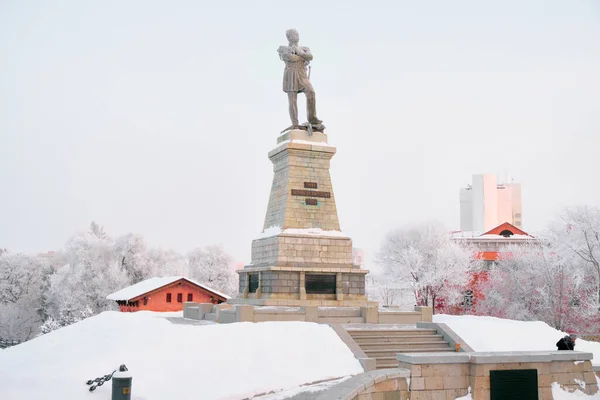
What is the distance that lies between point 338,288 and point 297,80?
1027 centimetres

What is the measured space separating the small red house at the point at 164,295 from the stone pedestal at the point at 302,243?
15.8 metres

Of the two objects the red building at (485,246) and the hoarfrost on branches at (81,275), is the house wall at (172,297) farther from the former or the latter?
the red building at (485,246)

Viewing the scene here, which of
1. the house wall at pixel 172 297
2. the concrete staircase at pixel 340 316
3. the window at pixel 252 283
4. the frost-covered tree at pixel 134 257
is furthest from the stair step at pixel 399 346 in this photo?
the frost-covered tree at pixel 134 257

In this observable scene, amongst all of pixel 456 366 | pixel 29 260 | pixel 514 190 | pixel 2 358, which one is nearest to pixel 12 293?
pixel 29 260

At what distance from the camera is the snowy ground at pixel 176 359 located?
43.1 ft

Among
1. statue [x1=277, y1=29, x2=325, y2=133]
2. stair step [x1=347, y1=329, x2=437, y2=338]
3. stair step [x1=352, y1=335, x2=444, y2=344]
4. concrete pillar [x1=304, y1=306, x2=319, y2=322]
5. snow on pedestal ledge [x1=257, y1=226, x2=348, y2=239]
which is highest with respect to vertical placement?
statue [x1=277, y1=29, x2=325, y2=133]

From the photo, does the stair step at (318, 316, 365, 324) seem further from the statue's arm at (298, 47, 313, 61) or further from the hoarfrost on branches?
the hoarfrost on branches

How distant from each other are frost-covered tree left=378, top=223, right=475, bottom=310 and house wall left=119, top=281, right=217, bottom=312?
1716 centimetres

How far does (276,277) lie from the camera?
83.0 ft

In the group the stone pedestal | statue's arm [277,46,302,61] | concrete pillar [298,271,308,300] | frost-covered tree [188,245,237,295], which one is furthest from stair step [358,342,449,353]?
frost-covered tree [188,245,237,295]

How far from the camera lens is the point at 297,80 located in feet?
95.1

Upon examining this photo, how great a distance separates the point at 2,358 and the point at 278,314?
903 centimetres

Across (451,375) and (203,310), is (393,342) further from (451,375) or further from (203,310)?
(203,310)

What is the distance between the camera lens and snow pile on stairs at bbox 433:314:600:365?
2045 centimetres
